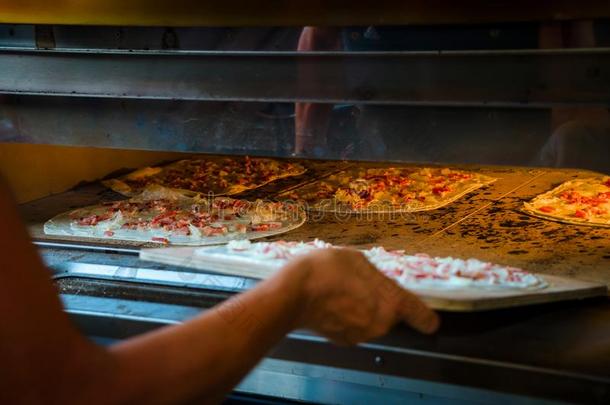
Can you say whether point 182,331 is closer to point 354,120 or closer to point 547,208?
point 354,120

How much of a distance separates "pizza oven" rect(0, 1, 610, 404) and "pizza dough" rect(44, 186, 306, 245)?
0.55 feet

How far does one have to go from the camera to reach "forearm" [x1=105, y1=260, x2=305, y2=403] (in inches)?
51.3

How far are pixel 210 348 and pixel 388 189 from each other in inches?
108

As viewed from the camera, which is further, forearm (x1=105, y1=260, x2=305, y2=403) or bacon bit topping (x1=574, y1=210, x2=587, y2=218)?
bacon bit topping (x1=574, y1=210, x2=587, y2=218)

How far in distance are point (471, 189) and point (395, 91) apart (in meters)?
1.83

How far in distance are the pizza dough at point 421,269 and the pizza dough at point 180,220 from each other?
102 cm

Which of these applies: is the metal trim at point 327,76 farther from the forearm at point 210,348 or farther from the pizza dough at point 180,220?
the forearm at point 210,348

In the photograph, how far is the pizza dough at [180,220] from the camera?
11.0 feet

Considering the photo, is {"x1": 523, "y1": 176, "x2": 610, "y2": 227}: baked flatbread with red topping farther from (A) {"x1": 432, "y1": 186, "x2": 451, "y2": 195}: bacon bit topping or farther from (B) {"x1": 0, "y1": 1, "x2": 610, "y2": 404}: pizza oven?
(A) {"x1": 432, "y1": 186, "x2": 451, "y2": 195}: bacon bit topping

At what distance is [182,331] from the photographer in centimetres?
139

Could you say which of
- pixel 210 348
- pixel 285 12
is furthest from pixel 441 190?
pixel 210 348

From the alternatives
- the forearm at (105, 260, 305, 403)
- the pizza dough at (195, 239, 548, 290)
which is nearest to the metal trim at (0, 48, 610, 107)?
the pizza dough at (195, 239, 548, 290)

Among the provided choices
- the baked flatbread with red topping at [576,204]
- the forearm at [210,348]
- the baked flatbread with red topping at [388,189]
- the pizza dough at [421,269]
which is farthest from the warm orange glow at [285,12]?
the baked flatbread with red topping at [576,204]

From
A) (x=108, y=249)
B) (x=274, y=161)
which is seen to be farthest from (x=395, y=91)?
(x=274, y=161)
